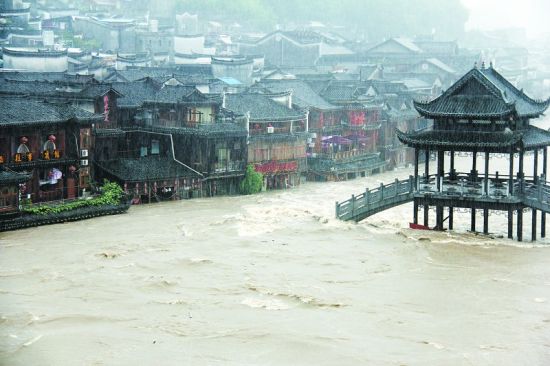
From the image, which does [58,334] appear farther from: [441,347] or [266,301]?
[441,347]

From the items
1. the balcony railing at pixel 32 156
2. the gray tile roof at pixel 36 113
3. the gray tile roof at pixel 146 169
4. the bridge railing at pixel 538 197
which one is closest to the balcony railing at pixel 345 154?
the gray tile roof at pixel 146 169

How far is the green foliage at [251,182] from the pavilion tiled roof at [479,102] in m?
16.5

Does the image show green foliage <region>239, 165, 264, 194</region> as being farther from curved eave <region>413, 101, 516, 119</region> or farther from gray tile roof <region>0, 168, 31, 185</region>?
curved eave <region>413, 101, 516, 119</region>

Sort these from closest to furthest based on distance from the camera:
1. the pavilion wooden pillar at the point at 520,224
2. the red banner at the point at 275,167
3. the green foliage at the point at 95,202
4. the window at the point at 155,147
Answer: the pavilion wooden pillar at the point at 520,224, the green foliage at the point at 95,202, the window at the point at 155,147, the red banner at the point at 275,167

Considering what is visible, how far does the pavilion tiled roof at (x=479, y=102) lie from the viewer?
34.9 meters

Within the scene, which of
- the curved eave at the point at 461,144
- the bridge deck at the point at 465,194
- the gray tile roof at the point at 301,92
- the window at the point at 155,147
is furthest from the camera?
the gray tile roof at the point at 301,92

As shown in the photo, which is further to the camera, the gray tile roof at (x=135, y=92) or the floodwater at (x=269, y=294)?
the gray tile roof at (x=135, y=92)

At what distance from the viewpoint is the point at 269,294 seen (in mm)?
27516

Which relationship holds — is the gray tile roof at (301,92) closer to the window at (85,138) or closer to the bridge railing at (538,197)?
the window at (85,138)

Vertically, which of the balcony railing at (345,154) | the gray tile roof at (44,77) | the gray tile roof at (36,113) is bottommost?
the balcony railing at (345,154)

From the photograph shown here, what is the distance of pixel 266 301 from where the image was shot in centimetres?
2673

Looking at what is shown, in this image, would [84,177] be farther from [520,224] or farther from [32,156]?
[520,224]

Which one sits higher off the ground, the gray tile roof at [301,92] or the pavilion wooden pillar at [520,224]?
the gray tile roof at [301,92]

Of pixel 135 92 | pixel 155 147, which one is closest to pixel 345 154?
pixel 155 147
